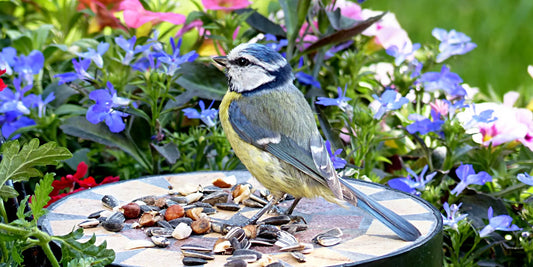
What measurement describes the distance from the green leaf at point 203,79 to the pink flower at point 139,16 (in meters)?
0.23

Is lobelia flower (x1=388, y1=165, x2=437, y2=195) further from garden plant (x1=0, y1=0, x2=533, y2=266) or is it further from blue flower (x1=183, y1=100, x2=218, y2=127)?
blue flower (x1=183, y1=100, x2=218, y2=127)

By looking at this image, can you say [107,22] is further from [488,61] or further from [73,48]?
[488,61]

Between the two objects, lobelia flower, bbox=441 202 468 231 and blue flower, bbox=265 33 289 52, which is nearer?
lobelia flower, bbox=441 202 468 231

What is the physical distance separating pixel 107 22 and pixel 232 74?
1.39 metres

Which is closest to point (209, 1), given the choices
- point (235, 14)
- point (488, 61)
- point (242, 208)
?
point (235, 14)

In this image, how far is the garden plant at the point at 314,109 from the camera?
2.50m

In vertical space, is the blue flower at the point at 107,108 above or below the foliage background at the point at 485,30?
above

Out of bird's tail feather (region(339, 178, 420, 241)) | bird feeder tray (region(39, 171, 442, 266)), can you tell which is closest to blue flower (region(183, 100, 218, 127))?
bird feeder tray (region(39, 171, 442, 266))

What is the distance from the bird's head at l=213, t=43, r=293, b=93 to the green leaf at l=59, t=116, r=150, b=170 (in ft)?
2.37

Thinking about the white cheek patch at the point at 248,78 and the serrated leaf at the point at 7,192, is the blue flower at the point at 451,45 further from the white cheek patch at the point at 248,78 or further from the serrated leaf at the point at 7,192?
the serrated leaf at the point at 7,192

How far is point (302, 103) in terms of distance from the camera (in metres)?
2.06

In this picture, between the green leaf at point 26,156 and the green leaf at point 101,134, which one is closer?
the green leaf at point 26,156

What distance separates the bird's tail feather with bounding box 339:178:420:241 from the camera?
1.77 m

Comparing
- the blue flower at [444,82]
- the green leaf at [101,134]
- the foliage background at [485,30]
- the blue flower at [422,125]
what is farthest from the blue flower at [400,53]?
the foliage background at [485,30]
